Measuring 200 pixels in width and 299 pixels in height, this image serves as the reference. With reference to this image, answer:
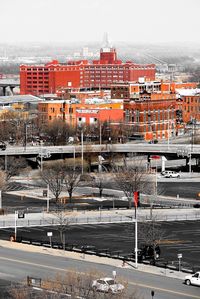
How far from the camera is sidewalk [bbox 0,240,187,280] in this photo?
3772 centimetres

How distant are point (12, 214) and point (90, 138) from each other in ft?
144

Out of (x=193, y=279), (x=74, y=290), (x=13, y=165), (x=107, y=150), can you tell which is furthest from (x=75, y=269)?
(x=107, y=150)

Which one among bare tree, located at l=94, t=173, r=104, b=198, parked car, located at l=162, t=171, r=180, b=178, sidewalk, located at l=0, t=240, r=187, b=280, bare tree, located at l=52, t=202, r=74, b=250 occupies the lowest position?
parked car, located at l=162, t=171, r=180, b=178

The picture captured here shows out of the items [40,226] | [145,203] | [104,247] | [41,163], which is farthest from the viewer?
[41,163]

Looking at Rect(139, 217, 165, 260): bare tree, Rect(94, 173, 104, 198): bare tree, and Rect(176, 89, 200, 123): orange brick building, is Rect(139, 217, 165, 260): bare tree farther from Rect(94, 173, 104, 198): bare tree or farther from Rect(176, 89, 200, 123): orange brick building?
Rect(176, 89, 200, 123): orange brick building

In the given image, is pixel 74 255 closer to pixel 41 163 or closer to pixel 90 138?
pixel 41 163

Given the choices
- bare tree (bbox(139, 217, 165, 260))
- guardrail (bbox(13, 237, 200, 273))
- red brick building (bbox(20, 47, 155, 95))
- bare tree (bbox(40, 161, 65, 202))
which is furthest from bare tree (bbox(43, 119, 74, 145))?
red brick building (bbox(20, 47, 155, 95))

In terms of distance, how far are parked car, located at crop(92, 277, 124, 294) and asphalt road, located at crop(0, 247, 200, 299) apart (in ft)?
3.35

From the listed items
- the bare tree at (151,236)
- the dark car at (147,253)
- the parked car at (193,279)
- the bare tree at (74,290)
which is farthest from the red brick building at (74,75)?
the bare tree at (74,290)

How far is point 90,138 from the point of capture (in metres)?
→ 97.1

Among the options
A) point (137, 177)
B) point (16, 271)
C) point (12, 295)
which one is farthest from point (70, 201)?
point (12, 295)

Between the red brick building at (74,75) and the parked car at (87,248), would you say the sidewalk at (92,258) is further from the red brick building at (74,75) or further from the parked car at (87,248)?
the red brick building at (74,75)

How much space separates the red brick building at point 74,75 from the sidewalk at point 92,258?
107 m

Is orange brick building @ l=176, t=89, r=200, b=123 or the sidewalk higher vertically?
the sidewalk
